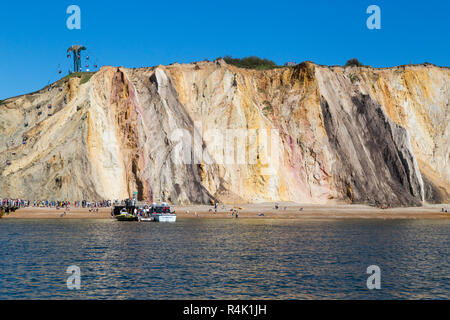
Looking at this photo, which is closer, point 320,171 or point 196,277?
point 196,277

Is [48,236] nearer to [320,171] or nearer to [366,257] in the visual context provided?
[366,257]

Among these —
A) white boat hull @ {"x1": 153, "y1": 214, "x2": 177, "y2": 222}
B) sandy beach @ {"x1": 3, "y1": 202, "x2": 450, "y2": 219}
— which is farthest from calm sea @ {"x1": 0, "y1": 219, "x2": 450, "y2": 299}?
sandy beach @ {"x1": 3, "y1": 202, "x2": 450, "y2": 219}

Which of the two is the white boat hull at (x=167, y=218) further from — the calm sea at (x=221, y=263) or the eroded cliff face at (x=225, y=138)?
the calm sea at (x=221, y=263)

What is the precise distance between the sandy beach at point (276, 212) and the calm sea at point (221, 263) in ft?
48.1

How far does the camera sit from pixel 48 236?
4675 centimetres

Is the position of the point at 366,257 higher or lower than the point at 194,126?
lower

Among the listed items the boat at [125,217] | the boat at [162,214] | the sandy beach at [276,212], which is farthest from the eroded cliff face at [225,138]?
the boat at [125,217]

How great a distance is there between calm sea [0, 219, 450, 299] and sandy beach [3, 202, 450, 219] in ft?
48.1

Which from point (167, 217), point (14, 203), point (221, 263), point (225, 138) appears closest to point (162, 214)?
point (167, 217)

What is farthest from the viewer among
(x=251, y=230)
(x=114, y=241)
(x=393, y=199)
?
(x=393, y=199)

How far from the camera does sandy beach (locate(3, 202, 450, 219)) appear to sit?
6912 centimetres

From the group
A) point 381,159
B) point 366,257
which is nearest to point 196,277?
point 366,257

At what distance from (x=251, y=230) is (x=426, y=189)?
5122 cm

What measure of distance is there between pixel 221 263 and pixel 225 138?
58535mm
